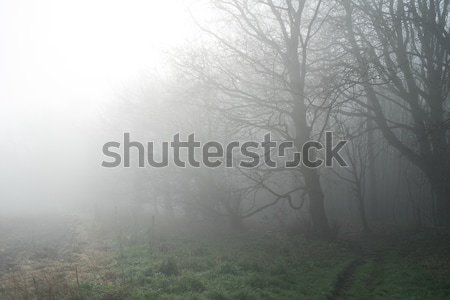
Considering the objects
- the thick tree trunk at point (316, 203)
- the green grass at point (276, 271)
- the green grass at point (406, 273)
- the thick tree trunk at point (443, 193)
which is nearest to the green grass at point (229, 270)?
the green grass at point (276, 271)

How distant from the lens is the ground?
37.6 ft

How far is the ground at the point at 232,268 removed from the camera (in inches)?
451

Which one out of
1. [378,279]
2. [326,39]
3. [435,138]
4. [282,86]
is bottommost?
[378,279]

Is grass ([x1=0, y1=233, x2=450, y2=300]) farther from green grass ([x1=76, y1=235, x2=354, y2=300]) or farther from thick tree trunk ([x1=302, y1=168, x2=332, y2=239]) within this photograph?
thick tree trunk ([x1=302, y1=168, x2=332, y2=239])

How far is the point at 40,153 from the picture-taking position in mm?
90938

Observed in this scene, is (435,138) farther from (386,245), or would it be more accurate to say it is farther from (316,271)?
(316,271)

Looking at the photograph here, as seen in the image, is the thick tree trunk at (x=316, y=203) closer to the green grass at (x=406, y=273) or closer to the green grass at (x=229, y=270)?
the green grass at (x=229, y=270)

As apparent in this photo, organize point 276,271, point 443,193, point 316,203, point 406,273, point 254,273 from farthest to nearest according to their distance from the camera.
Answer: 1. point 443,193
2. point 316,203
3. point 406,273
4. point 276,271
5. point 254,273

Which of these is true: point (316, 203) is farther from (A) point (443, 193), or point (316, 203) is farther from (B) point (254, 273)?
(B) point (254, 273)

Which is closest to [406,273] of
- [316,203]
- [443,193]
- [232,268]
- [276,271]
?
[276,271]

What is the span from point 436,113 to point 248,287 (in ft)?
47.8

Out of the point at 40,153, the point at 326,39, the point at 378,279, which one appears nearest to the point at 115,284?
the point at 378,279

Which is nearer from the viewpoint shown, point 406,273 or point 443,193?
point 406,273

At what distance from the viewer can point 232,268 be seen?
1371 cm
